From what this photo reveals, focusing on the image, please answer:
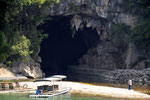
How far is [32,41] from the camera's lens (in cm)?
5516

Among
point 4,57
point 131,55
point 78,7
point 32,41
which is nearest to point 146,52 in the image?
point 131,55

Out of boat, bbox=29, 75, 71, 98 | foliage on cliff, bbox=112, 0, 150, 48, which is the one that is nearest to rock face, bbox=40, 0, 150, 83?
foliage on cliff, bbox=112, 0, 150, 48

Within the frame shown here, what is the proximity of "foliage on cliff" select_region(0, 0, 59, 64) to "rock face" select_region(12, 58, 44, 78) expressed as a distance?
1.49 metres

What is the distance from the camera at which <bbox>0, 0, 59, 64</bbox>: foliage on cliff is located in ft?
160

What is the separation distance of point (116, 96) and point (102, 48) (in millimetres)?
34062

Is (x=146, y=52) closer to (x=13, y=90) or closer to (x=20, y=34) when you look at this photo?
(x=20, y=34)

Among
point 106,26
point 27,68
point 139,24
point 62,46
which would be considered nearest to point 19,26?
point 27,68

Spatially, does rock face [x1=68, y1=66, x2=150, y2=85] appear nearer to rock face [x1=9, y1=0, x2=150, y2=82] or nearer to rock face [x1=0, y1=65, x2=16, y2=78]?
rock face [x1=9, y1=0, x2=150, y2=82]

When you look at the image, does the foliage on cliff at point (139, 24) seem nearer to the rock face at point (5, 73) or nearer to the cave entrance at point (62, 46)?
the cave entrance at point (62, 46)

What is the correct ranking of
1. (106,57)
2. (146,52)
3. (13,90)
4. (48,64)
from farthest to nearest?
(48,64) → (106,57) → (146,52) → (13,90)

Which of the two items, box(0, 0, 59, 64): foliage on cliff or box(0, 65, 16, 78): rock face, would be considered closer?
box(0, 65, 16, 78): rock face

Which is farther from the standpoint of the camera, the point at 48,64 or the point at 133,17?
the point at 48,64

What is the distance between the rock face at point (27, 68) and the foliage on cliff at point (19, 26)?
1.49 meters

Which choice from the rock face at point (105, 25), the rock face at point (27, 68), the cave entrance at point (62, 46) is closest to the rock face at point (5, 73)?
the rock face at point (27, 68)
